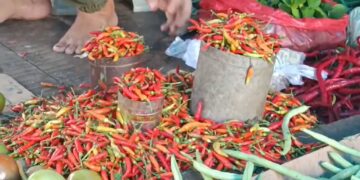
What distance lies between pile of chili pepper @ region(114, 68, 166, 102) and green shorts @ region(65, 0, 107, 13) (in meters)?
1.79

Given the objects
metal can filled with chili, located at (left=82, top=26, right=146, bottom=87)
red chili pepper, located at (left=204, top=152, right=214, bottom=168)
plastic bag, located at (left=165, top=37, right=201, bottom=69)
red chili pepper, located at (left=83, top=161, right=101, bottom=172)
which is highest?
metal can filled with chili, located at (left=82, top=26, right=146, bottom=87)

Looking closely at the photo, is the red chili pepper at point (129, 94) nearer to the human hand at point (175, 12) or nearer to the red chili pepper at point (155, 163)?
the red chili pepper at point (155, 163)

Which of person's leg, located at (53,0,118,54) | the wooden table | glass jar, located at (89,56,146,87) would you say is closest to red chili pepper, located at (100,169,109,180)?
glass jar, located at (89,56,146,87)

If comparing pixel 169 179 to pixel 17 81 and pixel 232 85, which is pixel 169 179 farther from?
pixel 17 81

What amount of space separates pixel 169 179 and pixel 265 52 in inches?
26.1

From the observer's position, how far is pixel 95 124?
7.22ft

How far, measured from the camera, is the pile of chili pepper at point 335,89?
9.96ft

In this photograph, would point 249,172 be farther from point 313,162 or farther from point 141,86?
point 141,86

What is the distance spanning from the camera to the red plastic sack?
370cm

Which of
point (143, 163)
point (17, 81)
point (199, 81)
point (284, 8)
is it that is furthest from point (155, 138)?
point (284, 8)

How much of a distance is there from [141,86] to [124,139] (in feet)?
0.71

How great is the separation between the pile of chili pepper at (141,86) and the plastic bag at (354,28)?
2.10 metres

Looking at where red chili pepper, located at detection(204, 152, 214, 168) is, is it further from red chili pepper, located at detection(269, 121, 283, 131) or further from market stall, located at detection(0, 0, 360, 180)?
red chili pepper, located at detection(269, 121, 283, 131)

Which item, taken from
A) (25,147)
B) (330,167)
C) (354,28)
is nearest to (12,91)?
(25,147)
